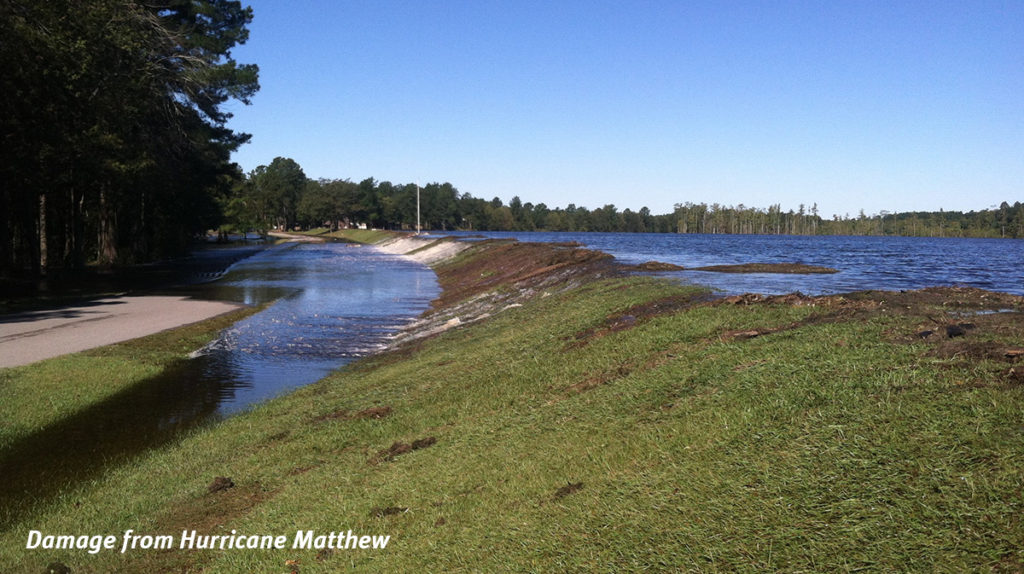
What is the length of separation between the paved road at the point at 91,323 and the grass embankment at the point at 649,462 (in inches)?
278

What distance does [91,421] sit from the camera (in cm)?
1170

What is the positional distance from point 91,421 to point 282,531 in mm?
7551

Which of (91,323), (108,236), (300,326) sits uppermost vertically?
(108,236)

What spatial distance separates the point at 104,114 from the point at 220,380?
76.8ft

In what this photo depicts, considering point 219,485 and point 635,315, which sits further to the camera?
point 635,315

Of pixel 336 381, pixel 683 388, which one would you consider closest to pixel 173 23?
pixel 336 381

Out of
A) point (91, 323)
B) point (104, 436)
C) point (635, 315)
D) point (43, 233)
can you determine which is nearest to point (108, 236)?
point (43, 233)

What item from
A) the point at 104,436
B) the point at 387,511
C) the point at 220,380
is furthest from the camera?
the point at 220,380

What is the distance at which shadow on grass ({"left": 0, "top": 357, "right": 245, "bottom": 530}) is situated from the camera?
28.6 feet

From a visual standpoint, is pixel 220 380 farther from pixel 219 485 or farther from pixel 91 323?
pixel 91 323

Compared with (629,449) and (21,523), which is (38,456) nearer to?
(21,523)

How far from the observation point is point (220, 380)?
1525 centimetres

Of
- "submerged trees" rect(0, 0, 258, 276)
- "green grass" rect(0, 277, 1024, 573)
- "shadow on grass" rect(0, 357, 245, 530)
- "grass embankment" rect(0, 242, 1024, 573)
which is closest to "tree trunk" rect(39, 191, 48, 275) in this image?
"submerged trees" rect(0, 0, 258, 276)

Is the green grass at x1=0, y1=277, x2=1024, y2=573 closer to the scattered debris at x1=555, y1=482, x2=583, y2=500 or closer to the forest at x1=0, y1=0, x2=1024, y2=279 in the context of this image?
the scattered debris at x1=555, y1=482, x2=583, y2=500
